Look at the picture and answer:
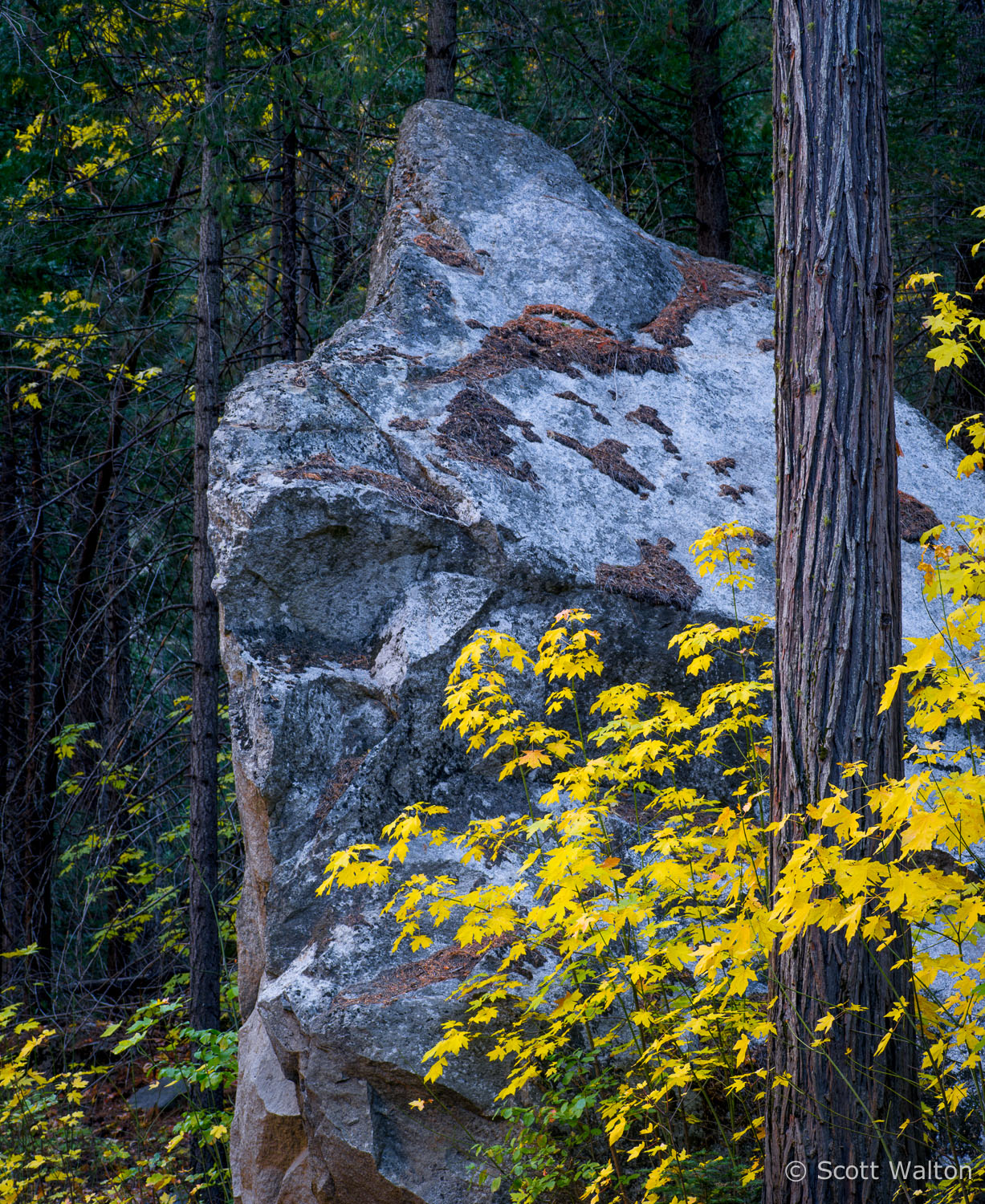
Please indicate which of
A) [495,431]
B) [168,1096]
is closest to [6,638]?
[168,1096]

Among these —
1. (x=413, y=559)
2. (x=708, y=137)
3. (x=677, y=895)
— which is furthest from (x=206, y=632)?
(x=708, y=137)

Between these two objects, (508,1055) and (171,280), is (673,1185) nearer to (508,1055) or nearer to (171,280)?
(508,1055)

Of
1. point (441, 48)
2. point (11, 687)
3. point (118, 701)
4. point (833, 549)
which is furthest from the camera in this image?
point (11, 687)

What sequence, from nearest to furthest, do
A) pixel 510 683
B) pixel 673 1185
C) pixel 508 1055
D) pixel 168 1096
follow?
pixel 673 1185 → pixel 508 1055 → pixel 510 683 → pixel 168 1096

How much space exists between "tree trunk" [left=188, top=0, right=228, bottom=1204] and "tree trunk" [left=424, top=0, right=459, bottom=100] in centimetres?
172

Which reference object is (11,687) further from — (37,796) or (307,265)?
(307,265)

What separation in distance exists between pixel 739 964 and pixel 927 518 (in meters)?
3.55

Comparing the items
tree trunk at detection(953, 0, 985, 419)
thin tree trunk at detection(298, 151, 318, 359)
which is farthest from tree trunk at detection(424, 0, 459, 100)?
tree trunk at detection(953, 0, 985, 419)

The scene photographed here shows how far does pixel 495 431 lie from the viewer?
5.02 m

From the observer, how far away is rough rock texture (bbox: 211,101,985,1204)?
3645 mm

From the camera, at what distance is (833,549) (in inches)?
114

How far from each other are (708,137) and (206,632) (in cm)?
655

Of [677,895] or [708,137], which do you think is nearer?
[677,895]

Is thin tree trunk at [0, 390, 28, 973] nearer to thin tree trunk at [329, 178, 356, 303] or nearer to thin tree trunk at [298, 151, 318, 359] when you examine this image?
thin tree trunk at [298, 151, 318, 359]
